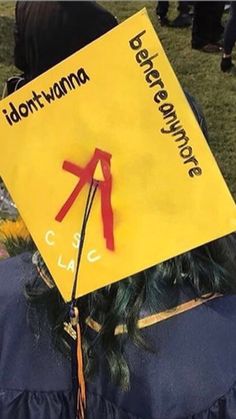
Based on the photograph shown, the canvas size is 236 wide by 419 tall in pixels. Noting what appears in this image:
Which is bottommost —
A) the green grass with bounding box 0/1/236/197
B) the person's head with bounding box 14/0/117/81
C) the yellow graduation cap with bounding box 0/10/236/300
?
the green grass with bounding box 0/1/236/197

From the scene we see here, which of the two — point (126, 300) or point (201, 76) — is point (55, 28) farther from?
point (201, 76)

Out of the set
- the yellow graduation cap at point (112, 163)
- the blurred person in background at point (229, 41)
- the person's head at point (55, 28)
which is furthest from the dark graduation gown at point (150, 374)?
the blurred person in background at point (229, 41)

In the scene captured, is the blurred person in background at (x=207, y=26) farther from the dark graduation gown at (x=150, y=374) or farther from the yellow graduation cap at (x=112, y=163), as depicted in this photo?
the yellow graduation cap at (x=112, y=163)

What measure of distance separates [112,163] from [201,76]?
166 inches

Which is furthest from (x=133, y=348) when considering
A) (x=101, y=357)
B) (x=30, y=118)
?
(x=30, y=118)

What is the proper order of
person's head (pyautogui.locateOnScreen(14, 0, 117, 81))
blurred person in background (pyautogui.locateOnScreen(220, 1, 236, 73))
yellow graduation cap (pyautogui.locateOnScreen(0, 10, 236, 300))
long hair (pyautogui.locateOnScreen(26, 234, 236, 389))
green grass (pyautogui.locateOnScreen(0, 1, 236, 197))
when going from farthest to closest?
blurred person in background (pyautogui.locateOnScreen(220, 1, 236, 73)) → green grass (pyautogui.locateOnScreen(0, 1, 236, 197)) → person's head (pyautogui.locateOnScreen(14, 0, 117, 81)) → long hair (pyautogui.locateOnScreen(26, 234, 236, 389)) → yellow graduation cap (pyautogui.locateOnScreen(0, 10, 236, 300))

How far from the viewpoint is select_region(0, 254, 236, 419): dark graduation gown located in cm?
121

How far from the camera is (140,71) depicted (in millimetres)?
1009

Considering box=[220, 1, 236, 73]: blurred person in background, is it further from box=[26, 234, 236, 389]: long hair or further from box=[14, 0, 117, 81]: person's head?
box=[26, 234, 236, 389]: long hair

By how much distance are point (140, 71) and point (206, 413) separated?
1.94ft

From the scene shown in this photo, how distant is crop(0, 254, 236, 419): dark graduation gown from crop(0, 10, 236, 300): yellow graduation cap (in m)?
0.18

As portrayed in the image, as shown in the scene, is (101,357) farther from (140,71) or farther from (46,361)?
(140,71)

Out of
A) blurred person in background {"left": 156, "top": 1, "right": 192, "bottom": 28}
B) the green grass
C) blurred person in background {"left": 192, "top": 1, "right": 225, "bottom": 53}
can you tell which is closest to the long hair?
the green grass

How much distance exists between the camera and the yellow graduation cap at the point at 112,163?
102cm
